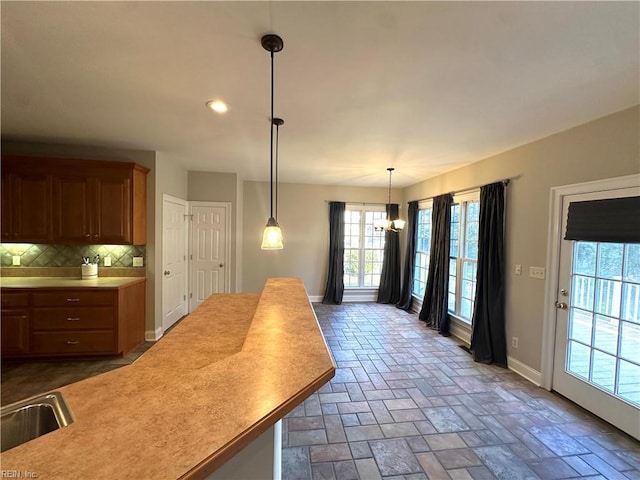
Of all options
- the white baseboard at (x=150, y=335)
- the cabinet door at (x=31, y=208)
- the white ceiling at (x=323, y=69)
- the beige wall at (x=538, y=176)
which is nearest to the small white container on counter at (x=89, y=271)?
the cabinet door at (x=31, y=208)

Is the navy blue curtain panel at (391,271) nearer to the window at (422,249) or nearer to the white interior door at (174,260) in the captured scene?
the window at (422,249)

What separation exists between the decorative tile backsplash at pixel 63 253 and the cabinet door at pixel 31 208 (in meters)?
0.30

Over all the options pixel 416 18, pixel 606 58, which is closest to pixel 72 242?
pixel 416 18

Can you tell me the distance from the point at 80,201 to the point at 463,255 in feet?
17.2

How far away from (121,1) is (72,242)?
10.4 feet

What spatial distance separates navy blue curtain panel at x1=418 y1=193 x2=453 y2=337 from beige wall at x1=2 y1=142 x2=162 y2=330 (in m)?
4.28

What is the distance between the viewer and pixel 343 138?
315 cm

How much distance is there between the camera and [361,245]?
6367 mm

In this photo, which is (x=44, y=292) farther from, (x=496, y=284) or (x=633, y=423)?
(x=633, y=423)

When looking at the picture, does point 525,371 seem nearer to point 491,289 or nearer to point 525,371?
point 525,371

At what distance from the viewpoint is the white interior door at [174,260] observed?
4105mm

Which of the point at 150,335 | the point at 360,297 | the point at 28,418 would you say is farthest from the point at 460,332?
the point at 28,418

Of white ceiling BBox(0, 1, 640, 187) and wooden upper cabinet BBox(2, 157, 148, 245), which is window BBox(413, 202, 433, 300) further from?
wooden upper cabinet BBox(2, 157, 148, 245)

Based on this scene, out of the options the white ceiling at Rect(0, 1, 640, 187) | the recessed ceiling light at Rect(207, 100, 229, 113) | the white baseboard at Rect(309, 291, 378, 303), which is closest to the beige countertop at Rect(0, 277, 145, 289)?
the white ceiling at Rect(0, 1, 640, 187)
